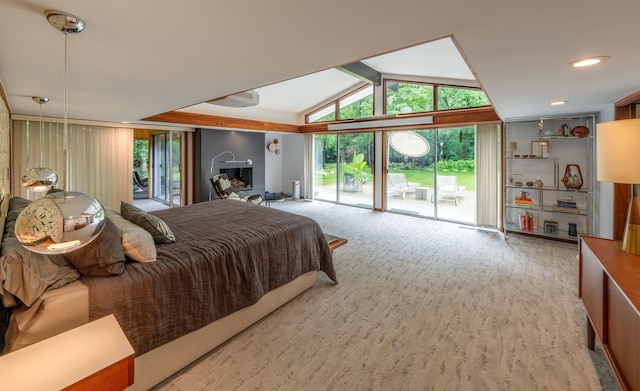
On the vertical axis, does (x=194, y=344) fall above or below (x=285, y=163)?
below

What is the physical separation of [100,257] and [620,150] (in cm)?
309

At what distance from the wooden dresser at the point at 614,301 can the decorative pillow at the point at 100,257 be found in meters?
2.57

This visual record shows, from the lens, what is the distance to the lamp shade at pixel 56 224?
875 mm

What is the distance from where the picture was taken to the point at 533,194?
5.04 m

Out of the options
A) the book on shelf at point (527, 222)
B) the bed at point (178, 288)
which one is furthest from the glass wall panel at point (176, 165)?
the book on shelf at point (527, 222)

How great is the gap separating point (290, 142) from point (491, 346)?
806cm

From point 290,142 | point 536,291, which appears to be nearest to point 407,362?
point 536,291

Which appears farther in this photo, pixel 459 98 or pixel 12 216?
pixel 459 98

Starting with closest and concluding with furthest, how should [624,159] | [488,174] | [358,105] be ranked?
[624,159], [488,174], [358,105]

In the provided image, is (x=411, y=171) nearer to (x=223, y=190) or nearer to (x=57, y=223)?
(x=223, y=190)

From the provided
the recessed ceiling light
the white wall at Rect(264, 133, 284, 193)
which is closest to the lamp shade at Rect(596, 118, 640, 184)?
the recessed ceiling light

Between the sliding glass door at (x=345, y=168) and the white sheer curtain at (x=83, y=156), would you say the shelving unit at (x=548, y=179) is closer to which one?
the sliding glass door at (x=345, y=168)

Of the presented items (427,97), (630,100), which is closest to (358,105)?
(427,97)

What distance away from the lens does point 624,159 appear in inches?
67.8
